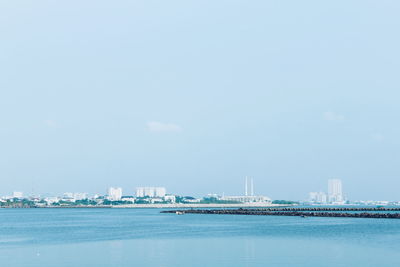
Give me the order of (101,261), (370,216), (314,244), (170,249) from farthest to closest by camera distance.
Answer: (370,216) → (314,244) → (170,249) → (101,261)

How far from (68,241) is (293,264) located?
68.8 feet

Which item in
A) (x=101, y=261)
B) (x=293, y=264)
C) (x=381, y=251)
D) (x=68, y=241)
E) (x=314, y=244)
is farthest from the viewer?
(x=68, y=241)

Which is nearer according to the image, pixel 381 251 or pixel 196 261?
pixel 196 261

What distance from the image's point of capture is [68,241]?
147 ft

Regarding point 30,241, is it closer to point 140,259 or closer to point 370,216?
point 140,259

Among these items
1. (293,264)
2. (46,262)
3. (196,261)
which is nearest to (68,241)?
(46,262)

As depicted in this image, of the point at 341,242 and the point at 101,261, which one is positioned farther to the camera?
the point at 341,242

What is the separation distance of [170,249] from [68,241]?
1066 cm

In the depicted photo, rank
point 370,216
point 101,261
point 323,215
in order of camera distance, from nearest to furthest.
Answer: point 101,261 → point 370,216 → point 323,215

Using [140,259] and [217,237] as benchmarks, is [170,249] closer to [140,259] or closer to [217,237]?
[140,259]

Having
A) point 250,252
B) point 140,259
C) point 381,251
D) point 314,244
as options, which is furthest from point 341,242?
point 140,259

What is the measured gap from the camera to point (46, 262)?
31.0 metres

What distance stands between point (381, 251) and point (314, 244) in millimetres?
5942

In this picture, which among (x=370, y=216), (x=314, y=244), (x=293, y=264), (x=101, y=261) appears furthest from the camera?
(x=370, y=216)
